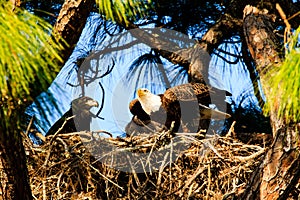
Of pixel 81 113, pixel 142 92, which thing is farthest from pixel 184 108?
pixel 81 113

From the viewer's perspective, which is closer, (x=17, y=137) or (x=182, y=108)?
(x=17, y=137)

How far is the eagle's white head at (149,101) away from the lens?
15.2ft

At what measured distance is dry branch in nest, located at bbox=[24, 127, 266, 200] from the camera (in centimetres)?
351

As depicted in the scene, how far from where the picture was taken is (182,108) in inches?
178

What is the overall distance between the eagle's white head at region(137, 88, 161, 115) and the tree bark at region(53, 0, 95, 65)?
1.91m

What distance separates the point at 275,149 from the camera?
2.67 m

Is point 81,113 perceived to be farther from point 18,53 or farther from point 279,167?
point 18,53

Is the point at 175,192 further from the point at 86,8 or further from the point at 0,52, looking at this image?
the point at 0,52

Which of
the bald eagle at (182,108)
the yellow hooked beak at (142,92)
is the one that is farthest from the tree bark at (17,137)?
the yellow hooked beak at (142,92)

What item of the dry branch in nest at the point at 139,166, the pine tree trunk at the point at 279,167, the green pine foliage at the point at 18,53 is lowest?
the dry branch in nest at the point at 139,166

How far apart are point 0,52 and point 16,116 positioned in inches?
9.7

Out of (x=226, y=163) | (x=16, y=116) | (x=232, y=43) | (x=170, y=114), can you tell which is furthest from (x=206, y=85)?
(x=16, y=116)

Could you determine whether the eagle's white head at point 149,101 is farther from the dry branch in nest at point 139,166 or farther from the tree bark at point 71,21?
the tree bark at point 71,21

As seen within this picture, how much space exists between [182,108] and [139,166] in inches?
34.4
